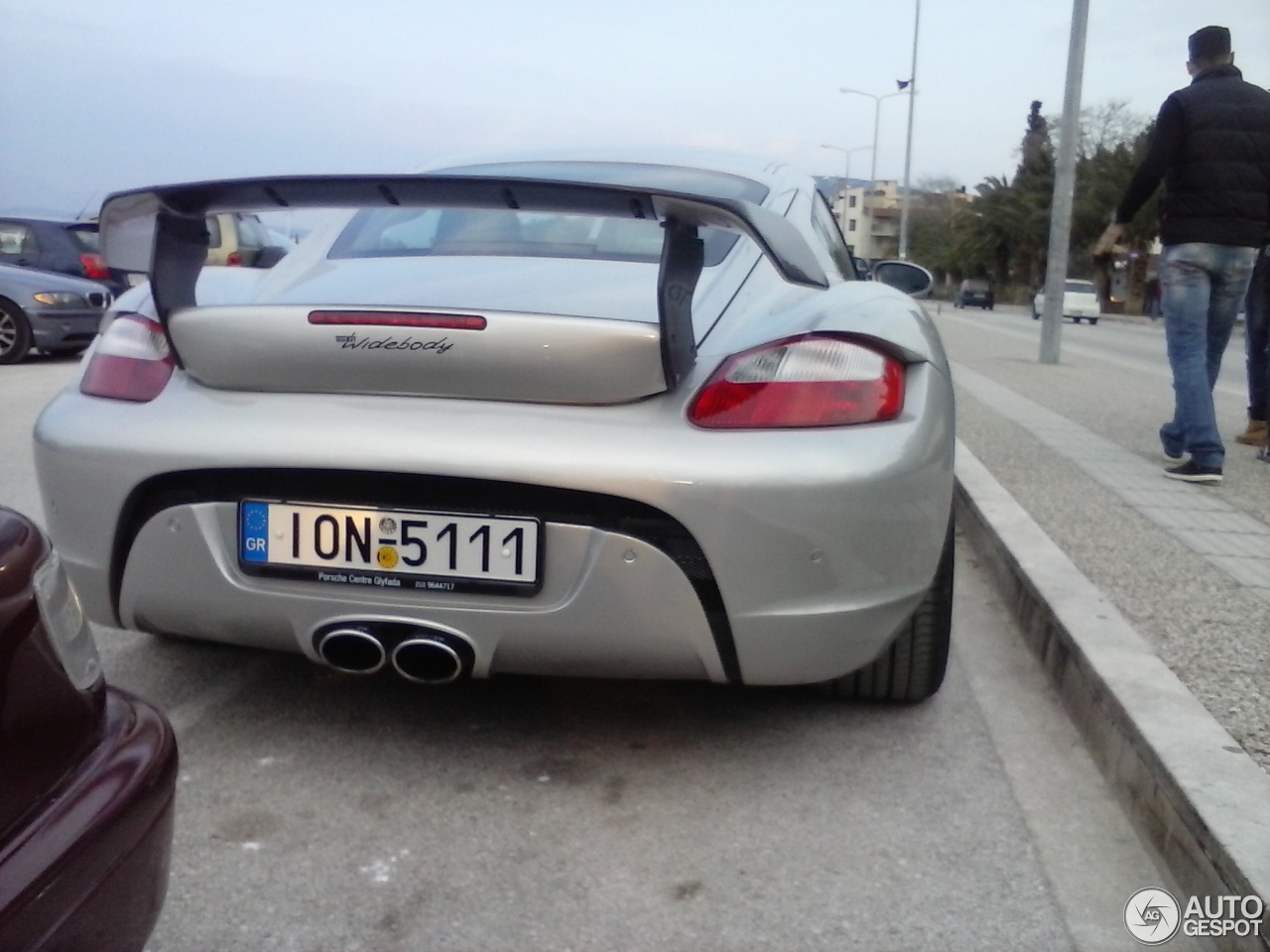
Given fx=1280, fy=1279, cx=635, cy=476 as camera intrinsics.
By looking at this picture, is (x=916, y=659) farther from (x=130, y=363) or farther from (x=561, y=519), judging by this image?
(x=130, y=363)

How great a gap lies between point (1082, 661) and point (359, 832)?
168 cm

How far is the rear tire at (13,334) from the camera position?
464 inches

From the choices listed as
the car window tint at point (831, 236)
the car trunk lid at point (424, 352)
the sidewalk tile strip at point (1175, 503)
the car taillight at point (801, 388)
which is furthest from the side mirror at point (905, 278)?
the car trunk lid at point (424, 352)

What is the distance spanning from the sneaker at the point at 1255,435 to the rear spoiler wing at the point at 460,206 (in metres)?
5.58

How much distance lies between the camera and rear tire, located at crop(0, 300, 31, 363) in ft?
38.7

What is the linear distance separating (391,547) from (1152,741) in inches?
58.4

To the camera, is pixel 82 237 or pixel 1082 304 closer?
pixel 82 237

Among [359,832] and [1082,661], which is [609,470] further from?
[1082,661]

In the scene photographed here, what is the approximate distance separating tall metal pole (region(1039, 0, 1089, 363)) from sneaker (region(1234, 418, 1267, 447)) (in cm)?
774

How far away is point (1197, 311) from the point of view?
5602mm

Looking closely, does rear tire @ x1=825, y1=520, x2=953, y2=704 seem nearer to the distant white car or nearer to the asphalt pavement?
the asphalt pavement

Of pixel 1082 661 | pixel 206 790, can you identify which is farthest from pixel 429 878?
pixel 1082 661

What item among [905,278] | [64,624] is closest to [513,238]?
[64,624]

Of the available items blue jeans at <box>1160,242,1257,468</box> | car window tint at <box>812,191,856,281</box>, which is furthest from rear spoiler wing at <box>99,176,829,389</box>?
blue jeans at <box>1160,242,1257,468</box>
